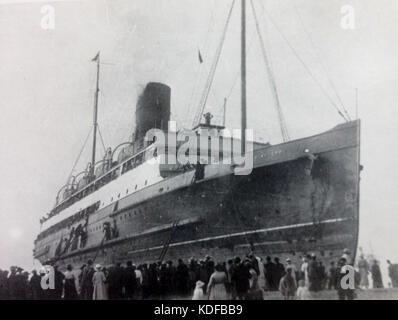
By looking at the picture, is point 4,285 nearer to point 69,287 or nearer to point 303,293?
point 69,287

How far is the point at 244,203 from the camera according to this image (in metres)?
9.67

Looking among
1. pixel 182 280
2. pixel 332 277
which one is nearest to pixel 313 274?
pixel 332 277

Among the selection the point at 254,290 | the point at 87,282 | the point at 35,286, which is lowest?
the point at 35,286

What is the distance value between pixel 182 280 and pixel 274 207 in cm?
261

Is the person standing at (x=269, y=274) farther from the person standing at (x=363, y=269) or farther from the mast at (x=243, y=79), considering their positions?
the mast at (x=243, y=79)

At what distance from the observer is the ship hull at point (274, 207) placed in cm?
877

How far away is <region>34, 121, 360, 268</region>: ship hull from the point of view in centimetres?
877

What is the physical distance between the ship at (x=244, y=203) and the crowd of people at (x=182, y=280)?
609mm

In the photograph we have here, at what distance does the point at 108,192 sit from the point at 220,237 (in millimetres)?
6802

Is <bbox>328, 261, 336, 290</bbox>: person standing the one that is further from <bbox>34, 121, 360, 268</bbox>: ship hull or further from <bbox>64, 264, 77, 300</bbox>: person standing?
<bbox>64, 264, 77, 300</bbox>: person standing

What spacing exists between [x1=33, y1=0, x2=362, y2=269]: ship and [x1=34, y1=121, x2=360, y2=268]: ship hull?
0.02 metres

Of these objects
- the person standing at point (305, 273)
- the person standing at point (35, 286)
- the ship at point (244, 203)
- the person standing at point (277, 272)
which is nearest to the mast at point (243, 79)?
the ship at point (244, 203)

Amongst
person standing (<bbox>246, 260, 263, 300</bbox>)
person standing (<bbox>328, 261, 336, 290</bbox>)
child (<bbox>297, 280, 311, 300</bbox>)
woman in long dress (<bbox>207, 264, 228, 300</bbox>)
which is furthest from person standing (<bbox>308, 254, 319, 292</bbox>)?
woman in long dress (<bbox>207, 264, 228, 300</bbox>)
